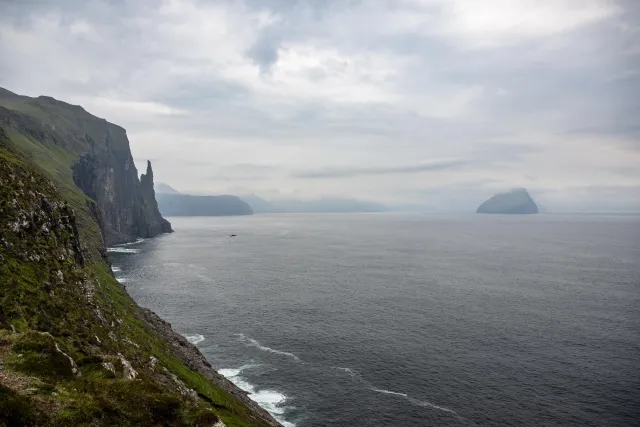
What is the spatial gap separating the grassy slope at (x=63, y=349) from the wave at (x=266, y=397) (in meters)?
7.63

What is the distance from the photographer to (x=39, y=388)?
84.5 ft

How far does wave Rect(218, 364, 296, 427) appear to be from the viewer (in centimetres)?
6595

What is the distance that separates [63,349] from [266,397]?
145 feet

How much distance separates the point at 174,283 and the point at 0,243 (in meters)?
120

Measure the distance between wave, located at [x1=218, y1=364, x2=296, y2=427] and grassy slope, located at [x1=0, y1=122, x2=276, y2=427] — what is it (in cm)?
763

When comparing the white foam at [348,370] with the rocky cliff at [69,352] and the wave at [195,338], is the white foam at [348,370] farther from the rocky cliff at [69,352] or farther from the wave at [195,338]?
the wave at [195,338]

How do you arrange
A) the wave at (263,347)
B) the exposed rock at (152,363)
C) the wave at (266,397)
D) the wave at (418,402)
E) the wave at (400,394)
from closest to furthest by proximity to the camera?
the exposed rock at (152,363) → the wave at (418,402) → the wave at (266,397) → the wave at (400,394) → the wave at (263,347)

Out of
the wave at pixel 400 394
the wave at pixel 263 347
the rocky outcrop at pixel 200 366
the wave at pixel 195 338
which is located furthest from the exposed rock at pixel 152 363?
the wave at pixel 195 338

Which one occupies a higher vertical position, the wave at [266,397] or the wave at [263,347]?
the wave at [263,347]

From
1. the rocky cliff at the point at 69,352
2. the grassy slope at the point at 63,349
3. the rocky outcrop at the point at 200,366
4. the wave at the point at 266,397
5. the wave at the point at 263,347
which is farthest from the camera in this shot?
the wave at the point at 263,347

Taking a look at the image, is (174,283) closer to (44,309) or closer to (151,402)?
(44,309)

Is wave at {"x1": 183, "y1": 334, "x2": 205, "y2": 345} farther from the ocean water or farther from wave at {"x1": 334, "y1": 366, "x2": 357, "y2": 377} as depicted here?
wave at {"x1": 334, "y1": 366, "x2": 357, "y2": 377}

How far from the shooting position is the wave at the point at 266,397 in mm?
65950

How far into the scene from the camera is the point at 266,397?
234ft
